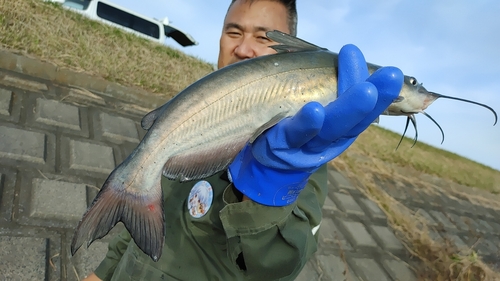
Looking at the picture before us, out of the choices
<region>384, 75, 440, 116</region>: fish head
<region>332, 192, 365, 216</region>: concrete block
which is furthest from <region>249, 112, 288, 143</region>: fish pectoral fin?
<region>332, 192, 365, 216</region>: concrete block

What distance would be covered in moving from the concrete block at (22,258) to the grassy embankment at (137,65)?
2.51m

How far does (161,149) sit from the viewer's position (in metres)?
1.29

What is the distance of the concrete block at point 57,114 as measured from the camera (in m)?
3.14

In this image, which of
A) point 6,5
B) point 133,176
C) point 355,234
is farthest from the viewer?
point 6,5

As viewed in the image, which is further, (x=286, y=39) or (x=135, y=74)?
(x=135, y=74)

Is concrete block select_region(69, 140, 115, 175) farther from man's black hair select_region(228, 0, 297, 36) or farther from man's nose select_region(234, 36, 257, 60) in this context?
man's black hair select_region(228, 0, 297, 36)

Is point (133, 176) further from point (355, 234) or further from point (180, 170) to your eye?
point (355, 234)

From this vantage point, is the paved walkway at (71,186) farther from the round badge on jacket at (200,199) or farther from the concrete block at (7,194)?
the round badge on jacket at (200,199)

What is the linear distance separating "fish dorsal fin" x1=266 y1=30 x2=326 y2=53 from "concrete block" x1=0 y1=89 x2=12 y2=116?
2.66 metres

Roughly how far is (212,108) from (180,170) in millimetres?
269

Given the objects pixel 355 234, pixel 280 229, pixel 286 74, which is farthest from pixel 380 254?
pixel 286 74

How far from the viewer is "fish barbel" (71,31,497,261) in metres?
1.27

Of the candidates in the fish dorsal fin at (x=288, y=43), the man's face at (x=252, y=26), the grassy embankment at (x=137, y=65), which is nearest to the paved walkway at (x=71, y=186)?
the grassy embankment at (x=137, y=65)

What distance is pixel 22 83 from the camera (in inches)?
137
